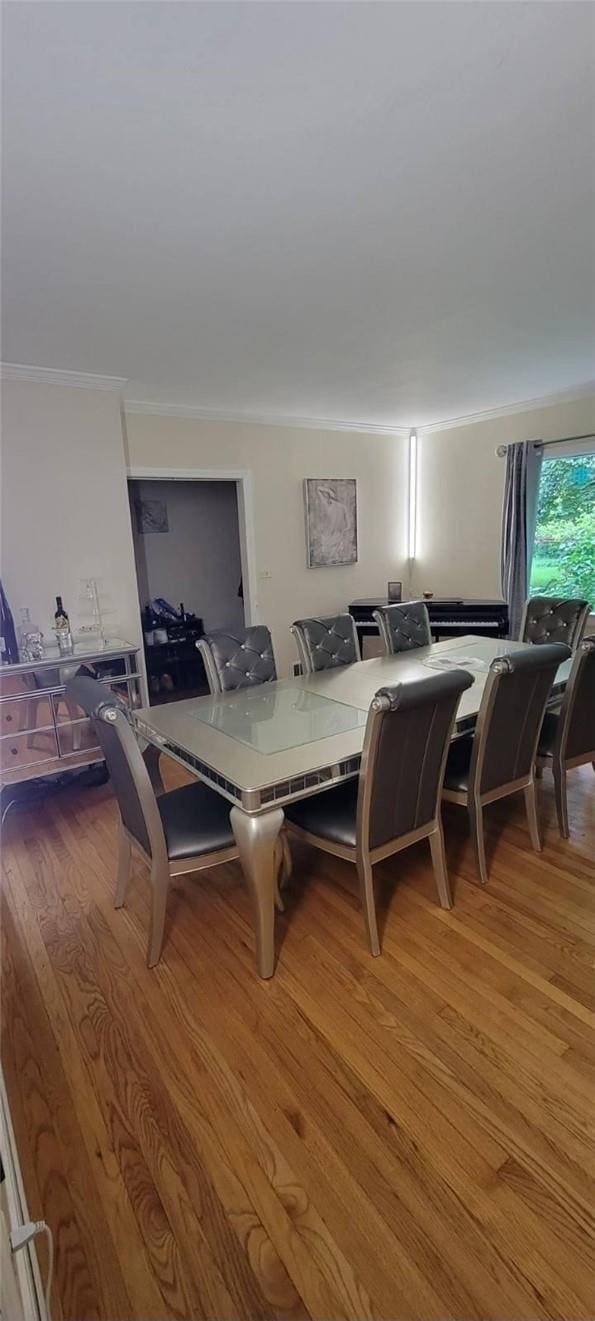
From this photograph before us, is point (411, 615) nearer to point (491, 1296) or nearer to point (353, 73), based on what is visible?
point (353, 73)

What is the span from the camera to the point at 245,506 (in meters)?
4.66

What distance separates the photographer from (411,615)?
12.2ft

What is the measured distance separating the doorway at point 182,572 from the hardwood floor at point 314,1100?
3417mm

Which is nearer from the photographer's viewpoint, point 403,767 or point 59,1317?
point 59,1317

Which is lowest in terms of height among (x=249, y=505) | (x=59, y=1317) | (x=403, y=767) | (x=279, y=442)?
(x=59, y=1317)

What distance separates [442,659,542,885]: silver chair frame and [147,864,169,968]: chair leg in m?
1.19

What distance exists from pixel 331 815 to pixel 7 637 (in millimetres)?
2240

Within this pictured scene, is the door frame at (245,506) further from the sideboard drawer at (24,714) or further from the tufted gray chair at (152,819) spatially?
the tufted gray chair at (152,819)

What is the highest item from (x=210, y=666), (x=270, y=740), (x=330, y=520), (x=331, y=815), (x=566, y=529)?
(x=330, y=520)

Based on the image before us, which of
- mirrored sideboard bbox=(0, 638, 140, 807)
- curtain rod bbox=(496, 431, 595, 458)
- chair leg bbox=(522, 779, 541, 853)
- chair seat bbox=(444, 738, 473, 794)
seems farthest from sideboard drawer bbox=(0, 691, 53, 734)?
curtain rod bbox=(496, 431, 595, 458)

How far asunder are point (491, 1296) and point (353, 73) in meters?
2.65

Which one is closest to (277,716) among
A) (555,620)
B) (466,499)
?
(555,620)

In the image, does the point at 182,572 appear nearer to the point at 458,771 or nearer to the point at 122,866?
the point at 122,866

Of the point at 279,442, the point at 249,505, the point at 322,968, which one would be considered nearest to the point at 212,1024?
the point at 322,968
